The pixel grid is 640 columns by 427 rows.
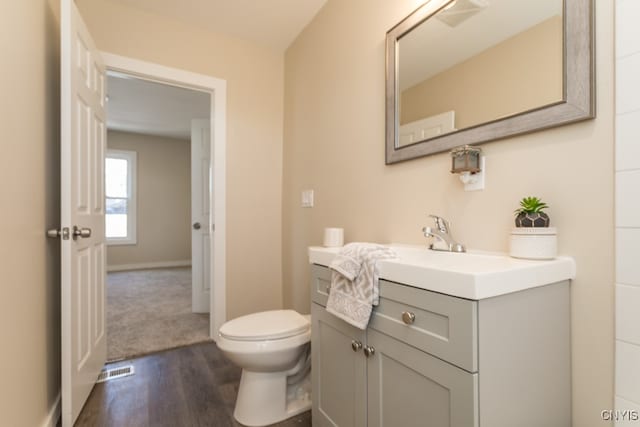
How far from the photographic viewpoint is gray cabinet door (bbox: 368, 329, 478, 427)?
776mm

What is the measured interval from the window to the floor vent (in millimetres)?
4100

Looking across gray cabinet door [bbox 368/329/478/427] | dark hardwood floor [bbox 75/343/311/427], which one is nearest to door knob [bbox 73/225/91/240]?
dark hardwood floor [bbox 75/343/311/427]

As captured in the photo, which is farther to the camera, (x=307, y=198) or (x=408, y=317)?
(x=307, y=198)

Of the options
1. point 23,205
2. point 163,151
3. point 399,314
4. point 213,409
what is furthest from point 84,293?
point 163,151

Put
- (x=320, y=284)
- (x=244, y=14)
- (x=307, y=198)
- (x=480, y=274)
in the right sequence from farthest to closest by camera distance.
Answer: (x=307, y=198), (x=244, y=14), (x=320, y=284), (x=480, y=274)

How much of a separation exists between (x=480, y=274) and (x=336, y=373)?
0.76 meters

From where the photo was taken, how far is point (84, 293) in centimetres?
165

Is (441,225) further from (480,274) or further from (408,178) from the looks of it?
(480,274)

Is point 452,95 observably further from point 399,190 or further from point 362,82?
point 362,82

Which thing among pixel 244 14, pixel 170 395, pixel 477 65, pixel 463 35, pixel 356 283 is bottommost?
pixel 170 395

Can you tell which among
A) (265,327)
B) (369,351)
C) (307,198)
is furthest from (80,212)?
(369,351)

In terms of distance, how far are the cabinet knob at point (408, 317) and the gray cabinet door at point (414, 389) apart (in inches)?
3.0

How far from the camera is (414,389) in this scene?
91 cm

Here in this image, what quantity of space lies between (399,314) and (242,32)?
2.43 meters
